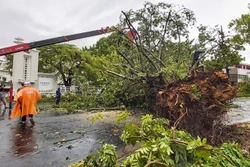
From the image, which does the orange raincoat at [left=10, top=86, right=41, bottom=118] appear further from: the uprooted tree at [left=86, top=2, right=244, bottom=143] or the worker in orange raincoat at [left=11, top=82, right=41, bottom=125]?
the uprooted tree at [left=86, top=2, right=244, bottom=143]

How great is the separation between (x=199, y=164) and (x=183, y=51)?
5.26 metres

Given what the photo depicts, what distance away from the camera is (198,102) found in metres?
4.08

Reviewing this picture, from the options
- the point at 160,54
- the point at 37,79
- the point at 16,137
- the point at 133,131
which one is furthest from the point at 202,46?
the point at 37,79

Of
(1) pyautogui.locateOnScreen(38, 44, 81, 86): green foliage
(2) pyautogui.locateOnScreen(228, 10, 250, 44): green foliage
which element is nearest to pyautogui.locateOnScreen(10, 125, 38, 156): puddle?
(1) pyautogui.locateOnScreen(38, 44, 81, 86): green foliage

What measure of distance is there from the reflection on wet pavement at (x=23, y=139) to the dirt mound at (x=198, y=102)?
2.74 m

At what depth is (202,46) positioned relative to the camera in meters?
6.81

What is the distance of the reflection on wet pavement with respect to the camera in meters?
4.18

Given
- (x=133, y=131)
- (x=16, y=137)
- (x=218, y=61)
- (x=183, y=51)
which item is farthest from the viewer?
(x=183, y=51)

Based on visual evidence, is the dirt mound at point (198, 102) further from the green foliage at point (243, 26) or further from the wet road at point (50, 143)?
the green foliage at point (243, 26)

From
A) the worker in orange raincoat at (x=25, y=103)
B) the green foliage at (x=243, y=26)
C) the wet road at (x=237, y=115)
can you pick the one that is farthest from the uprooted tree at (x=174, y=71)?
the green foliage at (x=243, y=26)

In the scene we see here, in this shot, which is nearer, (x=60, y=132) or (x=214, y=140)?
(x=214, y=140)

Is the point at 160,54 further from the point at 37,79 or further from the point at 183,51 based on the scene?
the point at 37,79

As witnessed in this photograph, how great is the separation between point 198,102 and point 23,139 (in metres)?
4.05

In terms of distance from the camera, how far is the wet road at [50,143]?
11.8 feet
